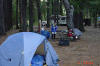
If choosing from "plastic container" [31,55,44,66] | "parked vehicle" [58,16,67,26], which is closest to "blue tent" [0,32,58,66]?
"plastic container" [31,55,44,66]

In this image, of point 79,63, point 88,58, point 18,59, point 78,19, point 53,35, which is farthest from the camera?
point 78,19

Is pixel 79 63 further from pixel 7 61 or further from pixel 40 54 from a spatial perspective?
pixel 7 61

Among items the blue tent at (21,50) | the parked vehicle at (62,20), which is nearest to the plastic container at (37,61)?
the blue tent at (21,50)

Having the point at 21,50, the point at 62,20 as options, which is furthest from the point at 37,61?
the point at 62,20

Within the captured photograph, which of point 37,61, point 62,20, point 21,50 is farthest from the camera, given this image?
point 62,20

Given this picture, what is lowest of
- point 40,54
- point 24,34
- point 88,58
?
point 88,58

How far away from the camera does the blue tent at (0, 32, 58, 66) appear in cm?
774

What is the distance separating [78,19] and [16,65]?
20.8m

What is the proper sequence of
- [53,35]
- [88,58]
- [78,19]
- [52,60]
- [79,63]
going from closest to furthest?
[52,60] → [79,63] → [88,58] → [53,35] → [78,19]

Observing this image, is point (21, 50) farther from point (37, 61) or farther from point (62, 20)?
point (62, 20)

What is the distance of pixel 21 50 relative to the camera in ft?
25.5

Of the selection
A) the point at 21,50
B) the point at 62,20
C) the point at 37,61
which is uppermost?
the point at 21,50

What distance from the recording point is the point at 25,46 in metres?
7.83

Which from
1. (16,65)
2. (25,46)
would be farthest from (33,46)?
(16,65)
